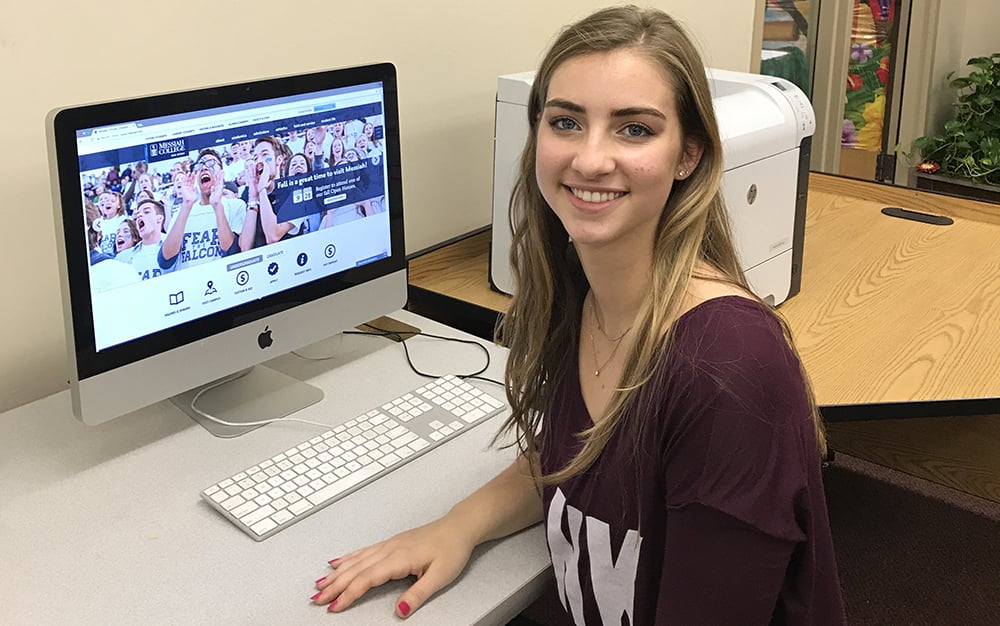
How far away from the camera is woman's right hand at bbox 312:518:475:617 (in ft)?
3.27

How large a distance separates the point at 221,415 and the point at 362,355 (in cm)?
28

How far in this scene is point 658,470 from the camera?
0.99 m

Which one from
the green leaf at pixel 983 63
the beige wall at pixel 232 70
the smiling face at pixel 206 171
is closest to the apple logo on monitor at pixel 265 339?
the smiling face at pixel 206 171

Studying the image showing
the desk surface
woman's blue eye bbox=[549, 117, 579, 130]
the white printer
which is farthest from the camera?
the white printer

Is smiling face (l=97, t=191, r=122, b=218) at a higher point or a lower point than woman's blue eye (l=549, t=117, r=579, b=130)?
lower

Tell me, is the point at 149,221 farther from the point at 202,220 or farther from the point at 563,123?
the point at 563,123

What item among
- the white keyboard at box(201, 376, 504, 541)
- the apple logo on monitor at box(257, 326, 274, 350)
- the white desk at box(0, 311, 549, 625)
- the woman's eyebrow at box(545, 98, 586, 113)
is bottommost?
the white desk at box(0, 311, 549, 625)

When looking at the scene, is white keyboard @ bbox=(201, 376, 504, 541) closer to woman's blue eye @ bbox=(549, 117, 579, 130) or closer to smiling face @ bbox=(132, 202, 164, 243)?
smiling face @ bbox=(132, 202, 164, 243)

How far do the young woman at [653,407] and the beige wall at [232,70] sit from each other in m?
0.64

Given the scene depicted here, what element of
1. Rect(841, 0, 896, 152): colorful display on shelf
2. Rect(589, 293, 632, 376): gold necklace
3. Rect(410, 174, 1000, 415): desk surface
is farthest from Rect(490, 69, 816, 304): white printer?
Rect(841, 0, 896, 152): colorful display on shelf

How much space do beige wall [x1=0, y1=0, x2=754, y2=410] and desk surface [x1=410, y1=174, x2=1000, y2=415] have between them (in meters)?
0.19

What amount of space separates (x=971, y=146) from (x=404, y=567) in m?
3.59

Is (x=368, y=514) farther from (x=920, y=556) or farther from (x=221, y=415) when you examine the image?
(x=920, y=556)

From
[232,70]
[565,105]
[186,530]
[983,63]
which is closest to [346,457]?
[186,530]
